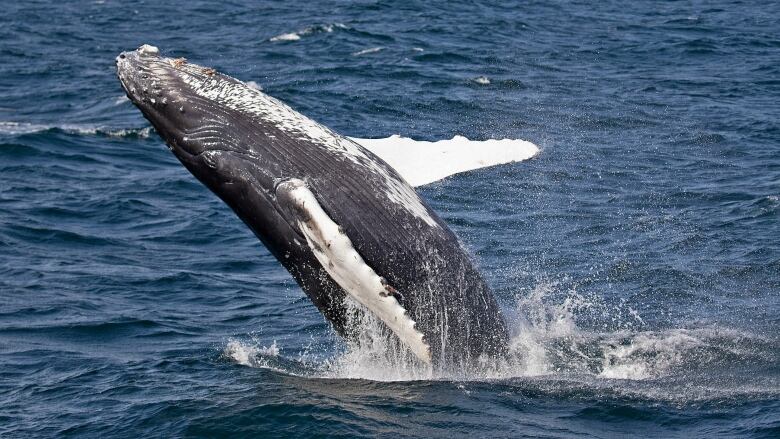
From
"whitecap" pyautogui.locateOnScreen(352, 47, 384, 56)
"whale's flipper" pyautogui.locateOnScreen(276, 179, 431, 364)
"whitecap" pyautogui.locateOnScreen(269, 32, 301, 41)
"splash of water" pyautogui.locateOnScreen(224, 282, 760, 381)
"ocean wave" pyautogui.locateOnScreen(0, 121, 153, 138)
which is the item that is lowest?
"ocean wave" pyautogui.locateOnScreen(0, 121, 153, 138)

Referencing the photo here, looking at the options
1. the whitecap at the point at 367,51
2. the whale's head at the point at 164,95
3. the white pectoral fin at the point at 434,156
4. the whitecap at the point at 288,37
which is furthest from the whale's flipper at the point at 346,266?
the whitecap at the point at 288,37

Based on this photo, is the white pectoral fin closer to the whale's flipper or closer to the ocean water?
the ocean water

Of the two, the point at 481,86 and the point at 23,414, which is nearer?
the point at 23,414

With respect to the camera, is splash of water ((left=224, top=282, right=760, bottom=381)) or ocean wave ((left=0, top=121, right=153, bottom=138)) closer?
splash of water ((left=224, top=282, right=760, bottom=381))

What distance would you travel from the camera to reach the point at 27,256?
20.0 meters

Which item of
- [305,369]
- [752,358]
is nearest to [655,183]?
[752,358]

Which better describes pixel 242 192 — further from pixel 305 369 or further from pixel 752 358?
pixel 752 358

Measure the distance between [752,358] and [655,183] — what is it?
27.2 feet

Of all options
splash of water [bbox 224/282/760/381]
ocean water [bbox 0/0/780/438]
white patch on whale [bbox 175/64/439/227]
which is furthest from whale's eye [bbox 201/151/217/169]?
ocean water [bbox 0/0/780/438]

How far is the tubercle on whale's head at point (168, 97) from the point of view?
12484mm

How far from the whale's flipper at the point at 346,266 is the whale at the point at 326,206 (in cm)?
1

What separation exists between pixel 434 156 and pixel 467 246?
Result: 10.8ft

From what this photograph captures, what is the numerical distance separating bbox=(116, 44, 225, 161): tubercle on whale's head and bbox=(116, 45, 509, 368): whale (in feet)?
0.04

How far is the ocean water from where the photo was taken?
11.9 m
